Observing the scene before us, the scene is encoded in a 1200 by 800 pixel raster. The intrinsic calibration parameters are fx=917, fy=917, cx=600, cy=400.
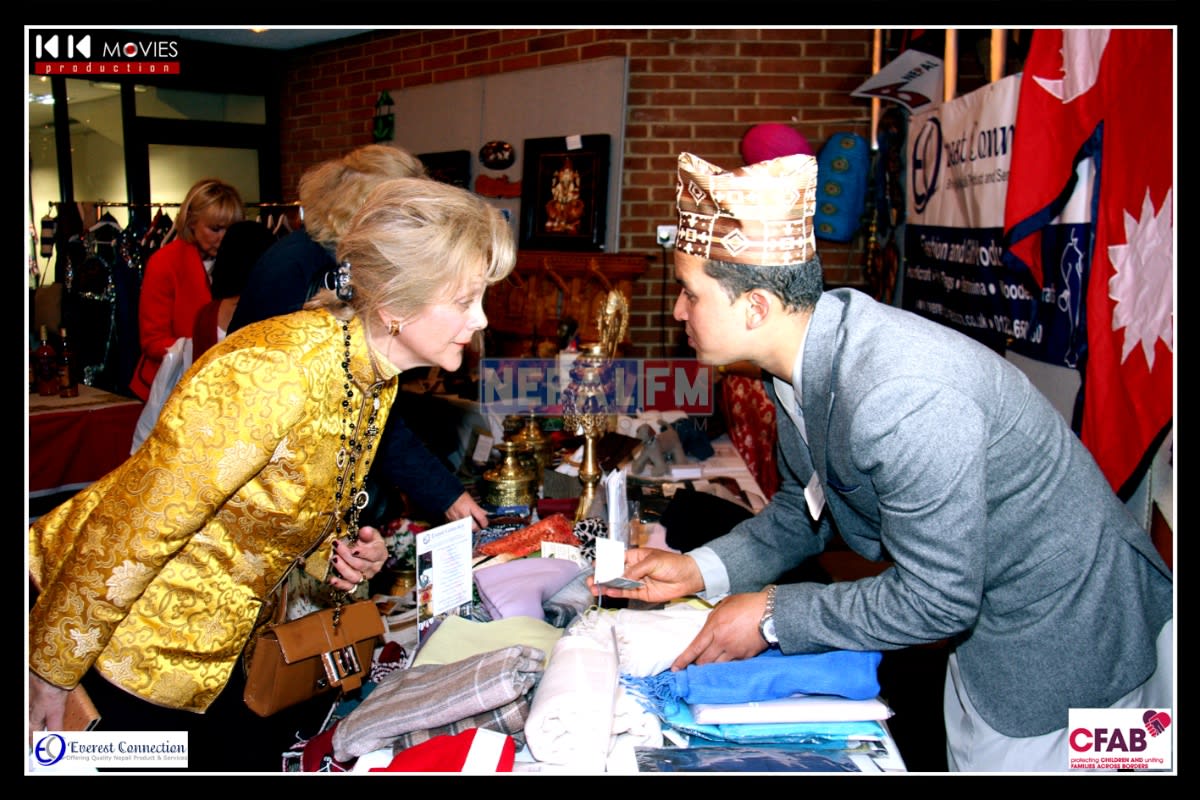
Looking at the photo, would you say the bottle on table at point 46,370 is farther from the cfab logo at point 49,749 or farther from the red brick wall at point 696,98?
the cfab logo at point 49,749

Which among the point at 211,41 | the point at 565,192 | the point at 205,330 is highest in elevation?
the point at 211,41

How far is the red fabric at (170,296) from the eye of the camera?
4.11m

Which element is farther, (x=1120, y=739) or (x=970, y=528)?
(x=1120, y=739)

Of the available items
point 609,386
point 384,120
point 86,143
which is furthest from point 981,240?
point 86,143

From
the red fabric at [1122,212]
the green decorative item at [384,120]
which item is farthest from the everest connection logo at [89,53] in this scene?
the green decorative item at [384,120]

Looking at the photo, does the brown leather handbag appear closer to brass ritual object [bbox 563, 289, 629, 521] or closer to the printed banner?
brass ritual object [bbox 563, 289, 629, 521]

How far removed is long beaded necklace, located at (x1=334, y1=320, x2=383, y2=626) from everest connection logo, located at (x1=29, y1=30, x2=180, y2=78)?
0.64 meters

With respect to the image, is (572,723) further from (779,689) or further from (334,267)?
(334,267)

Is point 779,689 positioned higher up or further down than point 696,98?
further down

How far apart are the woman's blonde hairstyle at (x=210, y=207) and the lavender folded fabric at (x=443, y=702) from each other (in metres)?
3.27

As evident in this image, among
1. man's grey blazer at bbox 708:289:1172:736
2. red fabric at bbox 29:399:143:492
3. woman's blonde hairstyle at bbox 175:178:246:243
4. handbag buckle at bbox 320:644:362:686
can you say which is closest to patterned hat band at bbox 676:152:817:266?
man's grey blazer at bbox 708:289:1172:736

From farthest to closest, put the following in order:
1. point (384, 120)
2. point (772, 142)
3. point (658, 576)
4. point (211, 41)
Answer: point (211, 41), point (384, 120), point (772, 142), point (658, 576)

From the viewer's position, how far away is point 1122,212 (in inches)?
91.8

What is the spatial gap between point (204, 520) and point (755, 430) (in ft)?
7.88
